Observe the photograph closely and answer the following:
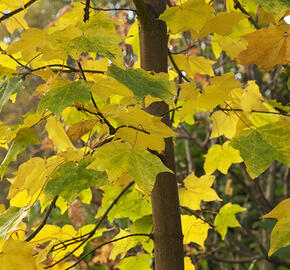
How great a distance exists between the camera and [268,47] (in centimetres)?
85

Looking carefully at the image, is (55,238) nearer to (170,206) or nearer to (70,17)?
(170,206)

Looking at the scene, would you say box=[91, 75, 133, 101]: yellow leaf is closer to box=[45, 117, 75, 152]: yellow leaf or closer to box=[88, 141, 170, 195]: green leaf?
box=[88, 141, 170, 195]: green leaf

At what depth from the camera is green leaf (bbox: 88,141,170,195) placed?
65cm

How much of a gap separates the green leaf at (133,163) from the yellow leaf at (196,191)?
0.55m

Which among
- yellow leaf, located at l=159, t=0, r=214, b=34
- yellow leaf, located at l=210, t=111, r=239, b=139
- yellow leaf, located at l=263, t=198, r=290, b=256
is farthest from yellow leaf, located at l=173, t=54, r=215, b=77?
yellow leaf, located at l=263, t=198, r=290, b=256

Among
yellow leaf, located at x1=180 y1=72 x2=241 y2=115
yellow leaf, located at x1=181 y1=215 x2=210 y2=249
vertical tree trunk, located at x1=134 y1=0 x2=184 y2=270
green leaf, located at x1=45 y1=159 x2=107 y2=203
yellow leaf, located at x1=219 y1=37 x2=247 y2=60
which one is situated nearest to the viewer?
green leaf, located at x1=45 y1=159 x2=107 y2=203

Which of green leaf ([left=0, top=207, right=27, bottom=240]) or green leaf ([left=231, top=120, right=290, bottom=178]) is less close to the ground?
green leaf ([left=231, top=120, right=290, bottom=178])

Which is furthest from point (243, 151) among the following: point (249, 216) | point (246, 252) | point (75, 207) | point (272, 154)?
point (249, 216)

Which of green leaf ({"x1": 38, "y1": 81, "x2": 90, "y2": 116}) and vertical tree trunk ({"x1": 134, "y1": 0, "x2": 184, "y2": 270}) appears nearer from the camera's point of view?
green leaf ({"x1": 38, "y1": 81, "x2": 90, "y2": 116})

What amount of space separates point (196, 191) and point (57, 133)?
1.51ft

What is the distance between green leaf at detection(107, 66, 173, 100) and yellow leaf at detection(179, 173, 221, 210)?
0.56m

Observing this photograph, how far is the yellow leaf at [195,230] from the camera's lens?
1208 millimetres

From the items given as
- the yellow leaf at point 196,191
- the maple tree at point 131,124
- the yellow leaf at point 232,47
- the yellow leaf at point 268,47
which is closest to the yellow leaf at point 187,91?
the maple tree at point 131,124

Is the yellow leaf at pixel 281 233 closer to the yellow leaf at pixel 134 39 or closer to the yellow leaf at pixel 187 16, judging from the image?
the yellow leaf at pixel 187 16
